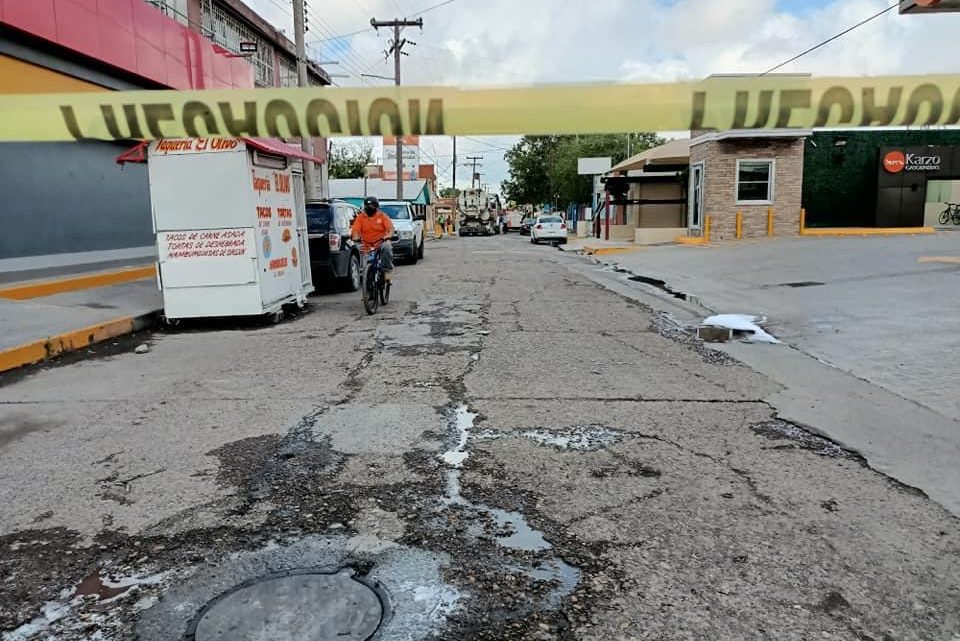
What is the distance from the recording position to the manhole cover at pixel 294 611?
8.75 feet

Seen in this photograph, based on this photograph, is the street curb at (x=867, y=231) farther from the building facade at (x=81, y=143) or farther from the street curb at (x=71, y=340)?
the street curb at (x=71, y=340)

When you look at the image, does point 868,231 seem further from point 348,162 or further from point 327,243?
point 348,162

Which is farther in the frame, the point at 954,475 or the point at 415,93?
the point at 954,475

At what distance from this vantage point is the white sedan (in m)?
35.4

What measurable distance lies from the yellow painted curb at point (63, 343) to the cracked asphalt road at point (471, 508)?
0.78 m

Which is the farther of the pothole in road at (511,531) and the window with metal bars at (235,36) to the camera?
the window with metal bars at (235,36)

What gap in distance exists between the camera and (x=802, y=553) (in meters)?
3.30

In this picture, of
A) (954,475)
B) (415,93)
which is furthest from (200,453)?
(954,475)

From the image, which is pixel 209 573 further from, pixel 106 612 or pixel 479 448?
pixel 479 448

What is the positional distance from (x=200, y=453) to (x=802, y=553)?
365cm

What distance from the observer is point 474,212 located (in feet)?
179

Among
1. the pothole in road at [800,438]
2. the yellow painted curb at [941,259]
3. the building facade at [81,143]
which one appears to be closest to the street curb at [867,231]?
the yellow painted curb at [941,259]

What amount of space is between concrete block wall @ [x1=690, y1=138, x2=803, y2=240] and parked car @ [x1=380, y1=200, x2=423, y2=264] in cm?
1043

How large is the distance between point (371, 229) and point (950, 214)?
25.7 metres
